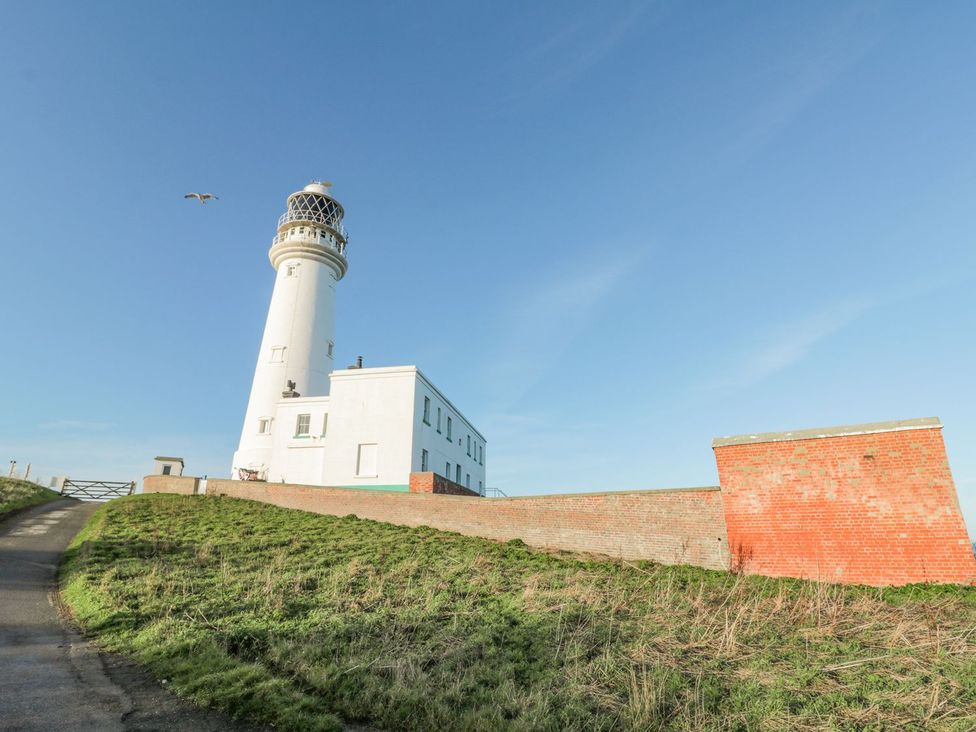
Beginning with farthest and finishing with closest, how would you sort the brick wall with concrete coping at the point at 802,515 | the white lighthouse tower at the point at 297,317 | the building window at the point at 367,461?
the white lighthouse tower at the point at 297,317 → the building window at the point at 367,461 → the brick wall with concrete coping at the point at 802,515

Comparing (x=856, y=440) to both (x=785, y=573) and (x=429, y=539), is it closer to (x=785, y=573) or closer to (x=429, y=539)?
(x=785, y=573)

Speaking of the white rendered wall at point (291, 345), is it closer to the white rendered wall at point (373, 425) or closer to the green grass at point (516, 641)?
the white rendered wall at point (373, 425)

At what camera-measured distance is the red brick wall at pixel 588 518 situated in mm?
16578

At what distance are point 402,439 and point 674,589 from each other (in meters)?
17.8

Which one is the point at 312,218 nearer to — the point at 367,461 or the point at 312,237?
the point at 312,237

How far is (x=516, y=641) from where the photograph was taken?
9023 millimetres

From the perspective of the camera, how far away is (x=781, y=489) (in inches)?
Answer: 621

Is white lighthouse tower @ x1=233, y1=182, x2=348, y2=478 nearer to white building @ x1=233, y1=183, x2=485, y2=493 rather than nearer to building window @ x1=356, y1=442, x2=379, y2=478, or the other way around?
white building @ x1=233, y1=183, x2=485, y2=493

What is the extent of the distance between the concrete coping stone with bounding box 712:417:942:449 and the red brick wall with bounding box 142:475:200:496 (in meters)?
25.2

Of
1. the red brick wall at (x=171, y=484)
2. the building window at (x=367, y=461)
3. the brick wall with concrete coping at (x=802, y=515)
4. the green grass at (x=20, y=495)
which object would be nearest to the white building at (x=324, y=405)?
the building window at (x=367, y=461)

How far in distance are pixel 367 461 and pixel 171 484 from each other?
10369 millimetres

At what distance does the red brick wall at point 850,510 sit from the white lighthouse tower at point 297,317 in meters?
25.2

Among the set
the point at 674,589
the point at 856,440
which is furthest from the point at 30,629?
the point at 856,440

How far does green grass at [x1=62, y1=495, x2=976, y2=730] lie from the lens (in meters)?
6.45
